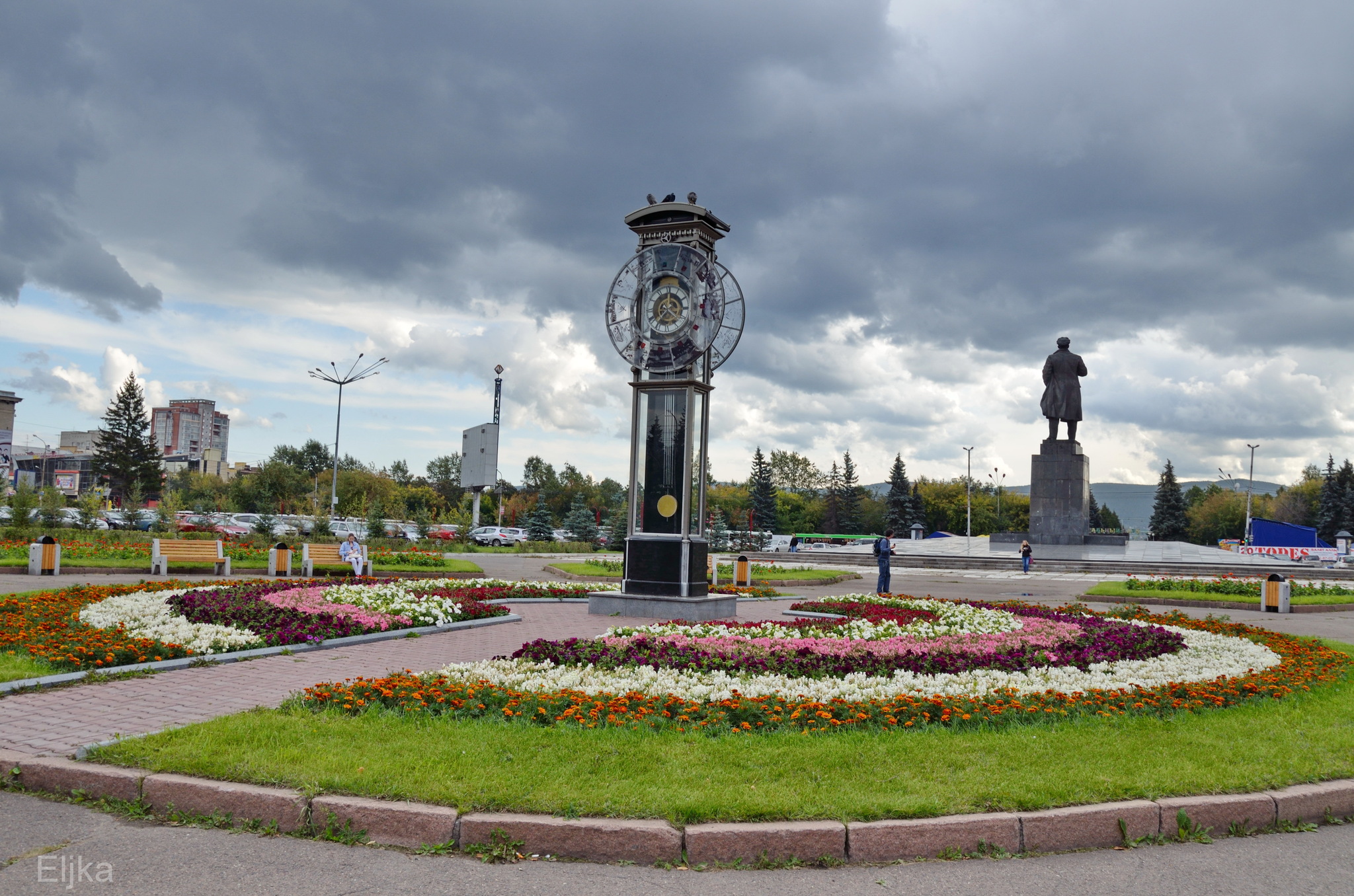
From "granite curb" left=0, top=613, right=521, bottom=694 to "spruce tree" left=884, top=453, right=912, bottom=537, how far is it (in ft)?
257

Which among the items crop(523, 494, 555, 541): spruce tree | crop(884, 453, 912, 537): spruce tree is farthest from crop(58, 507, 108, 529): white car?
crop(884, 453, 912, 537): spruce tree

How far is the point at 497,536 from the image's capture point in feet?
192

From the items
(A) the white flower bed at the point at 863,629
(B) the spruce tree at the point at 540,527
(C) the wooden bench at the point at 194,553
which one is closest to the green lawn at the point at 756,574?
(C) the wooden bench at the point at 194,553

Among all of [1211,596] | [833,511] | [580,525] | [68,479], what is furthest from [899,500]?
[68,479]

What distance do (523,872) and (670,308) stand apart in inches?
525

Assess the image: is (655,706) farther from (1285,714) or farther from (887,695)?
(1285,714)

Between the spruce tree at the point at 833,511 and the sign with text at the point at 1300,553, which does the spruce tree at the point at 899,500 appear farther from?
the sign with text at the point at 1300,553

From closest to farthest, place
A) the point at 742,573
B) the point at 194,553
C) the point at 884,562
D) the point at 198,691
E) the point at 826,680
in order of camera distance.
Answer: the point at 198,691, the point at 826,680, the point at 884,562, the point at 194,553, the point at 742,573

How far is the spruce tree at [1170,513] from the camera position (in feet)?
283

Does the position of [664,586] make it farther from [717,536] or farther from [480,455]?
[480,455]

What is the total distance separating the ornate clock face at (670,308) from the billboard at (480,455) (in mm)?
42938

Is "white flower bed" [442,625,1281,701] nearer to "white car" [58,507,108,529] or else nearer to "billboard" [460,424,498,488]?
"white car" [58,507,108,529]

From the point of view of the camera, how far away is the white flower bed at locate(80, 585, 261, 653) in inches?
386

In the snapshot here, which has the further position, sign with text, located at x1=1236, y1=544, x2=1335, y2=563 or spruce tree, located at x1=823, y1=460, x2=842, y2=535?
spruce tree, located at x1=823, y1=460, x2=842, y2=535
